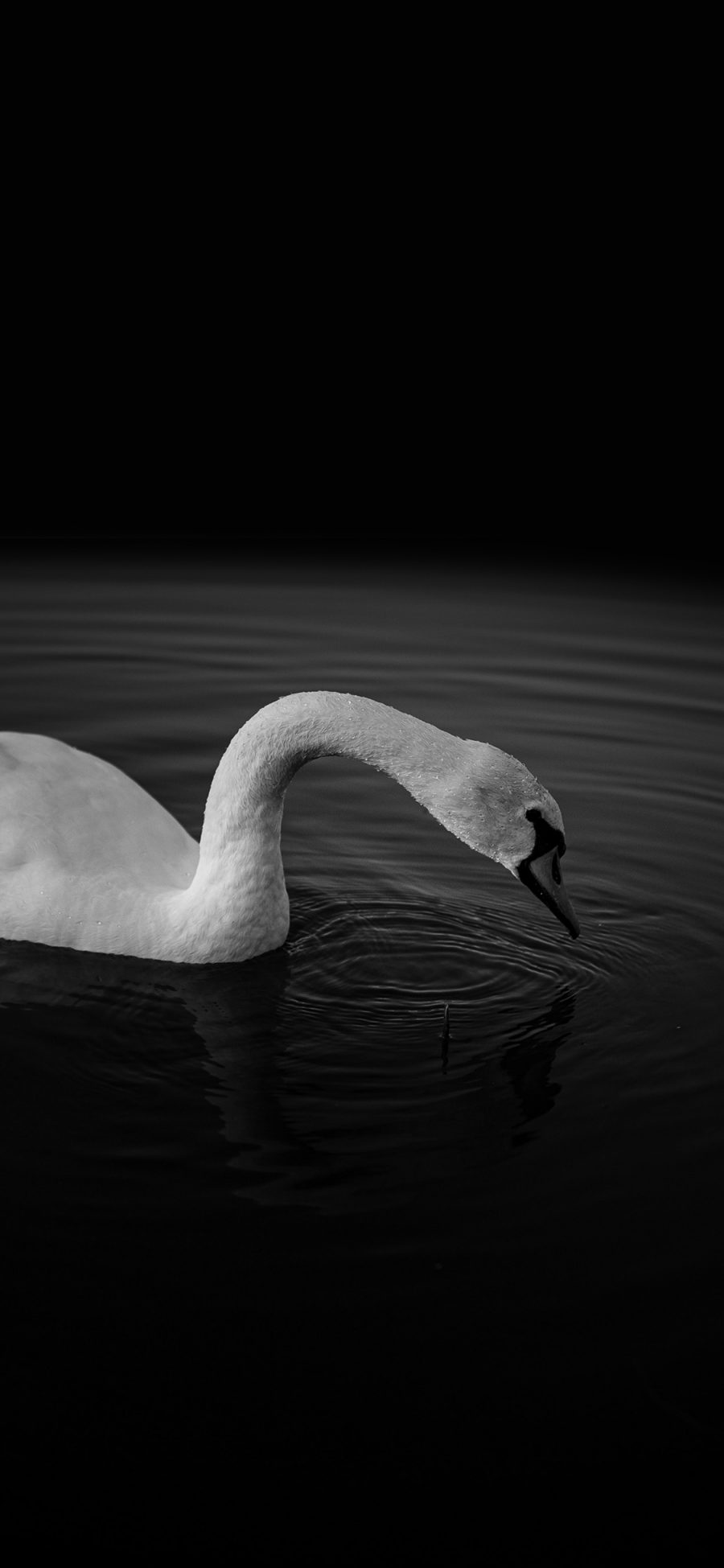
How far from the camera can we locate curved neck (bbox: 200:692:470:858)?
5.39 metres

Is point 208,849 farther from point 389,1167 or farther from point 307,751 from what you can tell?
point 389,1167

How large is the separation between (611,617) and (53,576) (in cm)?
475

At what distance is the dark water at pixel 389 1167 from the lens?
11.2ft

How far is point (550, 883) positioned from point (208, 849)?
123cm

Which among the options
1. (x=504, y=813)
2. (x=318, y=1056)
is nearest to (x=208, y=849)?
(x=318, y=1056)

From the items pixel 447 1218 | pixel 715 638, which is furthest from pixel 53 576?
pixel 447 1218

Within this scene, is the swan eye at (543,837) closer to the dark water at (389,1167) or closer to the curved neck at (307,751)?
the curved neck at (307,751)

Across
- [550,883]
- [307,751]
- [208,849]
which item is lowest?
[208,849]

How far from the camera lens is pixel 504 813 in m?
5.25

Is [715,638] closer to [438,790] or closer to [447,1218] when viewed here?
[438,790]

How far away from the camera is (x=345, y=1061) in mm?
5051

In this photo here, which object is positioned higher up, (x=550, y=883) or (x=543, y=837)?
(x=543, y=837)

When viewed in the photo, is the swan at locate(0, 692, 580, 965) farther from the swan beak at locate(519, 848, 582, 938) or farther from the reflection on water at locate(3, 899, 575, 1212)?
the reflection on water at locate(3, 899, 575, 1212)

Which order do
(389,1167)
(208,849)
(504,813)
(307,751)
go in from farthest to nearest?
(208,849)
(307,751)
(504,813)
(389,1167)
